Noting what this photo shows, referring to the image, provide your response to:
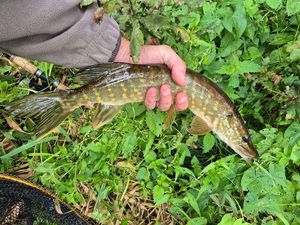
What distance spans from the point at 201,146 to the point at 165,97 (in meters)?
0.61

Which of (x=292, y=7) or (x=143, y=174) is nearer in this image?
(x=292, y=7)

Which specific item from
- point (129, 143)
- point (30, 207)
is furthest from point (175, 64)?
point (30, 207)

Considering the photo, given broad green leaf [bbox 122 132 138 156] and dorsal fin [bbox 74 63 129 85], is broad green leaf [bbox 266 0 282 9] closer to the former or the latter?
dorsal fin [bbox 74 63 129 85]

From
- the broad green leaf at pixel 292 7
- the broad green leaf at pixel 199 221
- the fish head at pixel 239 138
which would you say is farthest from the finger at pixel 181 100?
the broad green leaf at pixel 292 7

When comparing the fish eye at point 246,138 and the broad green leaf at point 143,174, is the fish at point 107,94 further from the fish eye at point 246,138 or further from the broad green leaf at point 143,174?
the broad green leaf at point 143,174

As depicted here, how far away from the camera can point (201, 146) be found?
274 centimetres

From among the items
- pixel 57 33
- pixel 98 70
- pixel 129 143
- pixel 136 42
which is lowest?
pixel 129 143

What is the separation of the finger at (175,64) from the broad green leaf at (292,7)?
684 millimetres

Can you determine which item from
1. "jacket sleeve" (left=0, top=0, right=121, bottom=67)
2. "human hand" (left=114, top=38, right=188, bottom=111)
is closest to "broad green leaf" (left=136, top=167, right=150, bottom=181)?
"human hand" (left=114, top=38, right=188, bottom=111)

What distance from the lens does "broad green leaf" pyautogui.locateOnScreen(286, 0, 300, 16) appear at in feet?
8.14

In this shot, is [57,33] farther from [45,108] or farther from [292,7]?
[292,7]

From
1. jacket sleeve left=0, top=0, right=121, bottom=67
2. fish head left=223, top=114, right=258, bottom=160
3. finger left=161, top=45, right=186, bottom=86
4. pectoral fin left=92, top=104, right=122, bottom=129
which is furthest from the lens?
fish head left=223, top=114, right=258, bottom=160

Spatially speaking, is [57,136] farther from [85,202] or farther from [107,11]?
[107,11]

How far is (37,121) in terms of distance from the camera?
227 cm
